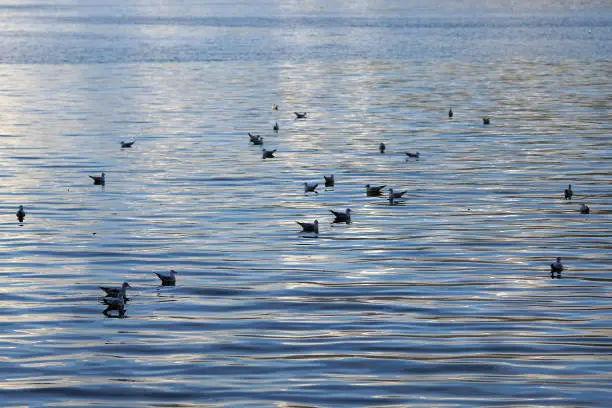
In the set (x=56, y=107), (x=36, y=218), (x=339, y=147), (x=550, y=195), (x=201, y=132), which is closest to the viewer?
(x=36, y=218)

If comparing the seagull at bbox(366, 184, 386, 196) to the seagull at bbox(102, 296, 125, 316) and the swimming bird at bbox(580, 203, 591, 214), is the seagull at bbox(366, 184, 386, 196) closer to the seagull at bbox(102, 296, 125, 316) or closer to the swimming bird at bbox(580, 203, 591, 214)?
the swimming bird at bbox(580, 203, 591, 214)

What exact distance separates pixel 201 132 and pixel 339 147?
9543 mm

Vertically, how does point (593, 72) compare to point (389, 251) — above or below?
above

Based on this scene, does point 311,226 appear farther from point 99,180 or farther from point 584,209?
point 99,180

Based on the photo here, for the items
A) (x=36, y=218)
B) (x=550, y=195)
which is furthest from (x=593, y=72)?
(x=36, y=218)

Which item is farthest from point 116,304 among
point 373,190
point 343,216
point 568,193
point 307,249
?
point 568,193

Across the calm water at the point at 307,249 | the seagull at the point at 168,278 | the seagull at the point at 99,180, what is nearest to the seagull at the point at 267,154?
the calm water at the point at 307,249

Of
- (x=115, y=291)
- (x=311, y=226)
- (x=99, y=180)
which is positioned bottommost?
(x=115, y=291)

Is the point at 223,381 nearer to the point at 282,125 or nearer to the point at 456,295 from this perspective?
the point at 456,295

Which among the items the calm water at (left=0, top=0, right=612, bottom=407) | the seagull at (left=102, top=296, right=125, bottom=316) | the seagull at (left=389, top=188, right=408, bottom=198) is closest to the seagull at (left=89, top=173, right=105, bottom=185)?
the calm water at (left=0, top=0, right=612, bottom=407)

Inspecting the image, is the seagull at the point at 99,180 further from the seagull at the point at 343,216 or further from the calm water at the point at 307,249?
the seagull at the point at 343,216

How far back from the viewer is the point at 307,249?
33.6 metres

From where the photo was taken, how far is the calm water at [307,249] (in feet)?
72.0

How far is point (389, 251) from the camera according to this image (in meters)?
33.0
